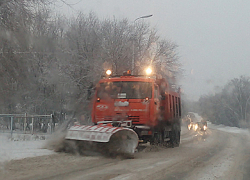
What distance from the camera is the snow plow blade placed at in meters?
8.27

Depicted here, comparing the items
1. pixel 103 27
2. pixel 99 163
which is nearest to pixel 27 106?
pixel 103 27

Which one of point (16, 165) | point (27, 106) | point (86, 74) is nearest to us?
point (16, 165)

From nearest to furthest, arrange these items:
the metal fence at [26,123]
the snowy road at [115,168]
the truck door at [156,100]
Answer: the snowy road at [115,168]
the truck door at [156,100]
the metal fence at [26,123]

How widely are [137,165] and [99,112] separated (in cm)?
Answer: 340

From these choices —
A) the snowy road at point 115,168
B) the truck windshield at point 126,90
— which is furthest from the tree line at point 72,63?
the snowy road at point 115,168

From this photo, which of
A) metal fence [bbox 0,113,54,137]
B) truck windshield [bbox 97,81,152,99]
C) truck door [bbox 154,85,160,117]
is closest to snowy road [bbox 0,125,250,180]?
truck door [bbox 154,85,160,117]

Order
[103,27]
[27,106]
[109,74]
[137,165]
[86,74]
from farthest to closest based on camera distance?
1. [103,27]
2. [27,106]
3. [86,74]
4. [109,74]
5. [137,165]

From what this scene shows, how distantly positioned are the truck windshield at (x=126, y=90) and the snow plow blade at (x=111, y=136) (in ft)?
6.09

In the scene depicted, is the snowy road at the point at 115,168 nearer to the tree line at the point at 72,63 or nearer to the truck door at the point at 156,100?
the truck door at the point at 156,100

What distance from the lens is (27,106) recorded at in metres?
20.6

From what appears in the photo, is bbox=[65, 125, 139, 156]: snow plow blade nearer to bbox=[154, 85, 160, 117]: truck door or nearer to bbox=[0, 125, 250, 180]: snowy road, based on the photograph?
bbox=[0, 125, 250, 180]: snowy road

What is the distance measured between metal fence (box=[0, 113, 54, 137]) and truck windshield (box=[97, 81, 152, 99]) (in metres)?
5.37

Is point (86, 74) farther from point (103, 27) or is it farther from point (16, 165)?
point (16, 165)

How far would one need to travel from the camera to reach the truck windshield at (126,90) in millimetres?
10273
